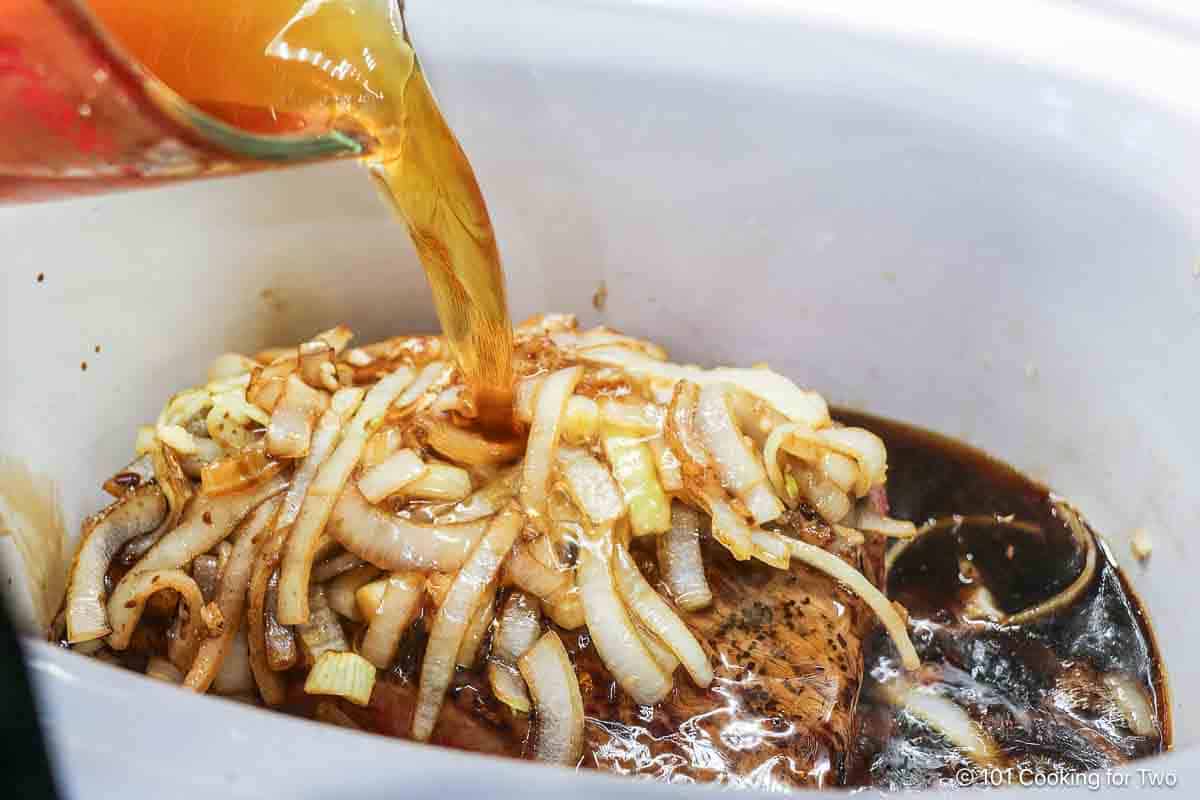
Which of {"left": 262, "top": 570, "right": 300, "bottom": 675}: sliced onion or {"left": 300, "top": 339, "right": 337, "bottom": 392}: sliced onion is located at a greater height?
{"left": 300, "top": 339, "right": 337, "bottom": 392}: sliced onion

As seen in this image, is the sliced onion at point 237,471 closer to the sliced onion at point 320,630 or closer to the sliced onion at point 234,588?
the sliced onion at point 234,588

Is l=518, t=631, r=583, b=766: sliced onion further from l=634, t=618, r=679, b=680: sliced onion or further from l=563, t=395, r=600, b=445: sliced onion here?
l=563, t=395, r=600, b=445: sliced onion

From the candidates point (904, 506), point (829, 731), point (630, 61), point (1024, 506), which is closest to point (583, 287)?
point (630, 61)

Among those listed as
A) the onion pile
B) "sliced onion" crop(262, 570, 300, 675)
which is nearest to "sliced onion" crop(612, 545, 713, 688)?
the onion pile

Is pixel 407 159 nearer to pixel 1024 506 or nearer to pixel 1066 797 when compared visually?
pixel 1066 797

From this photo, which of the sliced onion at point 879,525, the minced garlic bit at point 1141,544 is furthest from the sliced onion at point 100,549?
the minced garlic bit at point 1141,544
